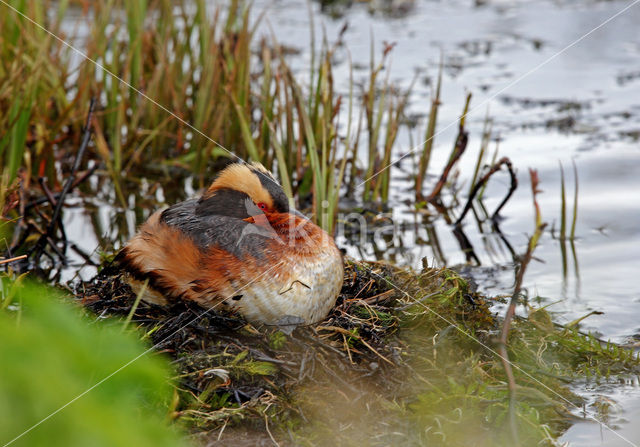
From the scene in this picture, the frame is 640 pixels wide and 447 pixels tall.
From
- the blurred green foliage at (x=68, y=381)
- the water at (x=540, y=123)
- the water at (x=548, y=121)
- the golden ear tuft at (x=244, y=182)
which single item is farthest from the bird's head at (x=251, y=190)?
the blurred green foliage at (x=68, y=381)

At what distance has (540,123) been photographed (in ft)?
27.4

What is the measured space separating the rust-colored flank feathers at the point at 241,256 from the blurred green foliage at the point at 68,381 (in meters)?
2.41

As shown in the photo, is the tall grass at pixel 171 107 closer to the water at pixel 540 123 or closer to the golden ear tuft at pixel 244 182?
the water at pixel 540 123

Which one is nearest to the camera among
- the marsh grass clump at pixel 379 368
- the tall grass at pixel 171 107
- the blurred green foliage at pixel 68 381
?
the blurred green foliage at pixel 68 381

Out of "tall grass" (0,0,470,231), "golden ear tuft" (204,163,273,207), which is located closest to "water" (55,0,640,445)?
"tall grass" (0,0,470,231)

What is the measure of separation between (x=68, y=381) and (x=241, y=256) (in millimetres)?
2614

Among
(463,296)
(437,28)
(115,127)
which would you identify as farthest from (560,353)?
(437,28)

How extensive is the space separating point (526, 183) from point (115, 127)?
4.00 m

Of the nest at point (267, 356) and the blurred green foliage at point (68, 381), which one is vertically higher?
the blurred green foliage at point (68, 381)

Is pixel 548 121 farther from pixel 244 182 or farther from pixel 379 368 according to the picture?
pixel 379 368

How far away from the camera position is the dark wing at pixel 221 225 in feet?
11.7

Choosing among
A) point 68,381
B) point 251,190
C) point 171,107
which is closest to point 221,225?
point 251,190

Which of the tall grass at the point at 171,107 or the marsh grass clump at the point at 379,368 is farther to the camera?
the tall grass at the point at 171,107

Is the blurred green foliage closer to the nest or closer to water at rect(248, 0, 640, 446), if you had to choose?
the nest
